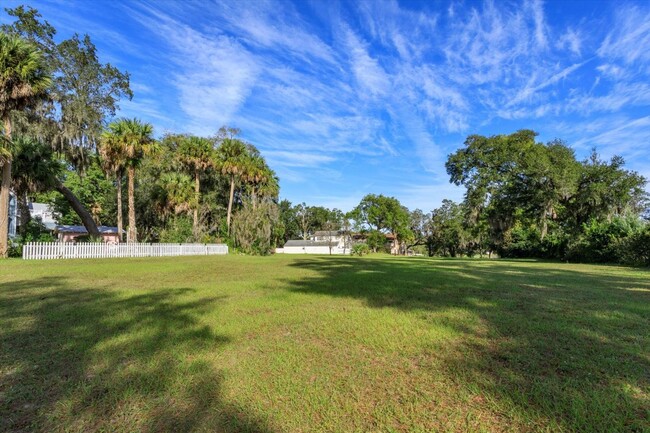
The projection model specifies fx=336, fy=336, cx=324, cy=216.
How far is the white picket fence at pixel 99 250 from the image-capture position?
1609 centimetres

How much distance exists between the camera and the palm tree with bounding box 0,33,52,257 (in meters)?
15.0

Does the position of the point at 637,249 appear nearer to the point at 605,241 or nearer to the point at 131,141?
the point at 605,241

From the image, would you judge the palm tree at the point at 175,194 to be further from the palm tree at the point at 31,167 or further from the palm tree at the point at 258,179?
the palm tree at the point at 31,167

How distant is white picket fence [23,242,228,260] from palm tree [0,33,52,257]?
1500 mm

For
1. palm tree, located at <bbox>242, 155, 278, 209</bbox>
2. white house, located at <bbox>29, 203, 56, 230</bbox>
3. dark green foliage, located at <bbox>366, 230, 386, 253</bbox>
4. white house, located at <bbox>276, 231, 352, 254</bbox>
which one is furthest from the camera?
white house, located at <bbox>276, 231, 352, 254</bbox>

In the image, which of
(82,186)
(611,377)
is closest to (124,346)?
(611,377)

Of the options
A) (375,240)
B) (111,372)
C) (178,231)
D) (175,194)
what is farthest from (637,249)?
(375,240)

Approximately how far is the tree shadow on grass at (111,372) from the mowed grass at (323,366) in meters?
0.01

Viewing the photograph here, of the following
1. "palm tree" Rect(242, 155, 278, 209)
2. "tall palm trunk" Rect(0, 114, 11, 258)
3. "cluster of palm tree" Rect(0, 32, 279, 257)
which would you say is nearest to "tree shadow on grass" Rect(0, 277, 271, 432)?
"tall palm trunk" Rect(0, 114, 11, 258)

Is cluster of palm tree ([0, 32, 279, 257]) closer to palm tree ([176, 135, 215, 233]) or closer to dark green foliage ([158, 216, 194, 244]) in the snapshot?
palm tree ([176, 135, 215, 233])

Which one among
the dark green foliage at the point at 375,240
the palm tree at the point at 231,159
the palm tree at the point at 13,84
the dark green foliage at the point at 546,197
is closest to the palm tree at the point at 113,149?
the palm tree at the point at 13,84

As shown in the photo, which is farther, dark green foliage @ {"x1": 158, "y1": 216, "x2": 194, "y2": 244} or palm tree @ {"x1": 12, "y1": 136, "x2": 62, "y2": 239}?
dark green foliage @ {"x1": 158, "y1": 216, "x2": 194, "y2": 244}

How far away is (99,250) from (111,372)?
62.1ft

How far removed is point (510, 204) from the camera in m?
29.0
